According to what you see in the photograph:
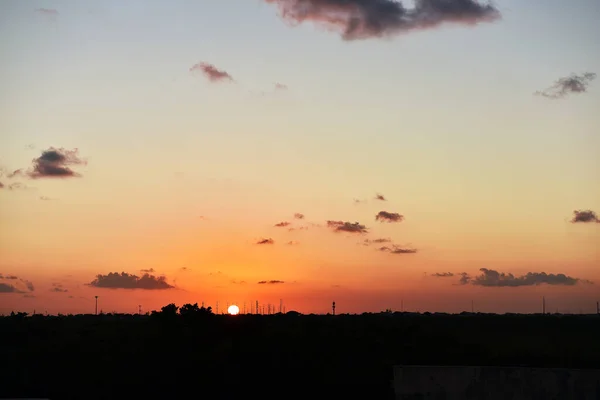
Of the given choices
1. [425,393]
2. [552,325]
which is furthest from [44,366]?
[552,325]

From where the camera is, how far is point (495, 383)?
24797 millimetres

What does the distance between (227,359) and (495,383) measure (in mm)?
22779

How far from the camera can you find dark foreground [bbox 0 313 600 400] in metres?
41.3

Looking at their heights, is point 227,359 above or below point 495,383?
below

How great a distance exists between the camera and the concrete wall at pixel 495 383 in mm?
24297

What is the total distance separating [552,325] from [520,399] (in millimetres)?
85558

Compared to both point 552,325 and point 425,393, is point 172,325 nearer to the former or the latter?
point 425,393

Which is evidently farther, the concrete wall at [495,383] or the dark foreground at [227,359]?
the dark foreground at [227,359]

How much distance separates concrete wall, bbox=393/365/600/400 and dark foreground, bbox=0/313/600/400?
14395 mm

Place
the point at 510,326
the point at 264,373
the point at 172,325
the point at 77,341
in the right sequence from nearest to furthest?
1. the point at 264,373
2. the point at 172,325
3. the point at 77,341
4. the point at 510,326

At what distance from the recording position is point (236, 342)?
47.6 m

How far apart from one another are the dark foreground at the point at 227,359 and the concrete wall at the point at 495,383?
47.2ft

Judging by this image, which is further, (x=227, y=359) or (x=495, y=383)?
(x=227, y=359)

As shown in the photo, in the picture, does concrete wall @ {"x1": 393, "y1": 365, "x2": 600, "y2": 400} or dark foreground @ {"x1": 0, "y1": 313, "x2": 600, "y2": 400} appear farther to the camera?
dark foreground @ {"x1": 0, "y1": 313, "x2": 600, "y2": 400}
